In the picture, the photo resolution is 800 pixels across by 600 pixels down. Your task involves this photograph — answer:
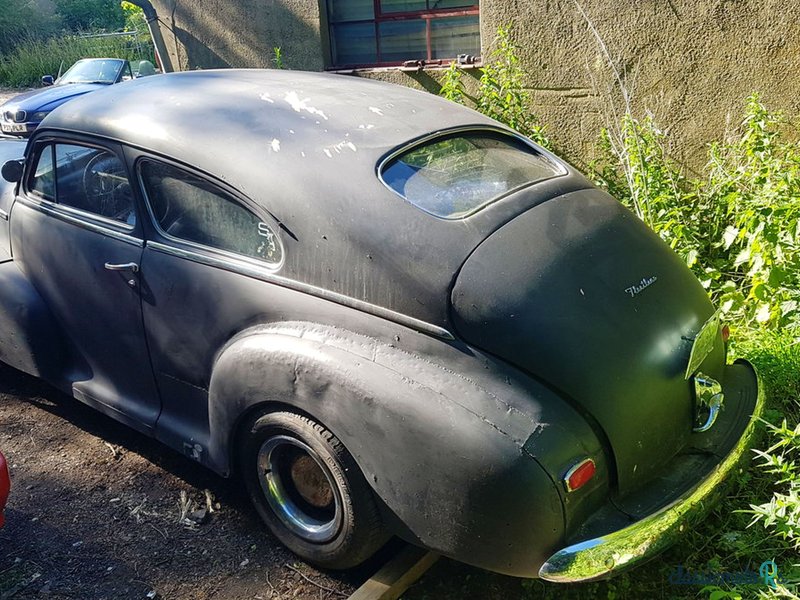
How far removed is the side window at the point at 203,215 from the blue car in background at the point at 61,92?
23.5ft

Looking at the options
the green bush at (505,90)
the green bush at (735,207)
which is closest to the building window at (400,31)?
the green bush at (505,90)

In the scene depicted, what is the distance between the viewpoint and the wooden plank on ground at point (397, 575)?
104 inches

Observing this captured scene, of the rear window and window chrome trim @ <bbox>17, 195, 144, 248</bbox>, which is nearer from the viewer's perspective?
the rear window

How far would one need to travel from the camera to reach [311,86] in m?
3.27

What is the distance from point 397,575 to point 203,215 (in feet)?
5.23

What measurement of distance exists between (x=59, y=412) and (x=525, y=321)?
280 cm

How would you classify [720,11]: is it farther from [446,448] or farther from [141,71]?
[141,71]

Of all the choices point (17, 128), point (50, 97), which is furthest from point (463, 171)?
point (50, 97)

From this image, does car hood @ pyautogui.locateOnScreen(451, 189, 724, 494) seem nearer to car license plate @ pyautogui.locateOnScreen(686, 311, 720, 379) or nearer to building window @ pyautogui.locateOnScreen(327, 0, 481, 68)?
car license plate @ pyautogui.locateOnScreen(686, 311, 720, 379)

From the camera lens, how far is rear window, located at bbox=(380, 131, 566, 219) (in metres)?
2.68

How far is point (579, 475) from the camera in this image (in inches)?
88.1

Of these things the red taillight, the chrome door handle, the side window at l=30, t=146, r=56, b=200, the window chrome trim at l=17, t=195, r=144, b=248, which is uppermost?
the side window at l=30, t=146, r=56, b=200

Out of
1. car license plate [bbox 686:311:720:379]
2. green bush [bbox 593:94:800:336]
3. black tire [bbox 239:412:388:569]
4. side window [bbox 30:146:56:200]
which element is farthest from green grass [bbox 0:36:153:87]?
car license plate [bbox 686:311:720:379]

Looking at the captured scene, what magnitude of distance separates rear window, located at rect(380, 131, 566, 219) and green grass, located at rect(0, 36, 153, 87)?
1947cm
